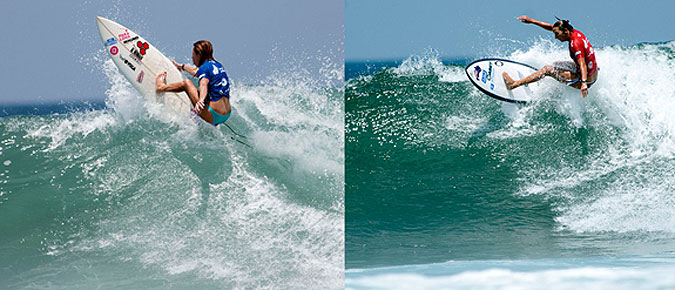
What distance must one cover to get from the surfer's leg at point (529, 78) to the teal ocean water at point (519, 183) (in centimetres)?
19

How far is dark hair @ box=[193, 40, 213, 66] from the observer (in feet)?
11.9

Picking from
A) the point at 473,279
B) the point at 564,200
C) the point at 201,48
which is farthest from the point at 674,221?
the point at 201,48

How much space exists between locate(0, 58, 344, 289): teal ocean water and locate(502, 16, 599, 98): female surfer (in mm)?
1783

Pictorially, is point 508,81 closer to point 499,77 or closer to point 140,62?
point 499,77

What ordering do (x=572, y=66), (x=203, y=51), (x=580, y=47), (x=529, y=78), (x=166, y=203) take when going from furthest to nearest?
(x=529, y=78) → (x=572, y=66) → (x=580, y=47) → (x=203, y=51) → (x=166, y=203)

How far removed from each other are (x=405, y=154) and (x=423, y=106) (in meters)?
0.79

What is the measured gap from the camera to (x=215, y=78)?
368 centimetres

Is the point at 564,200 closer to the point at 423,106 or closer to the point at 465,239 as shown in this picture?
the point at 465,239

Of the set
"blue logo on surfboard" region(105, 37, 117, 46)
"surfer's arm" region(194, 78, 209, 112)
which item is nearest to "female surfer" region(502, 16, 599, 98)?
"surfer's arm" region(194, 78, 209, 112)

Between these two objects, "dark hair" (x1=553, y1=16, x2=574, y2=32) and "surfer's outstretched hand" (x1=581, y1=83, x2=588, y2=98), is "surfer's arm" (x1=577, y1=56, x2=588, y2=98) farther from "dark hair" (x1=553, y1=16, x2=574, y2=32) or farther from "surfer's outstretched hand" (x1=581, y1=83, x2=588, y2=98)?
"dark hair" (x1=553, y1=16, x2=574, y2=32)

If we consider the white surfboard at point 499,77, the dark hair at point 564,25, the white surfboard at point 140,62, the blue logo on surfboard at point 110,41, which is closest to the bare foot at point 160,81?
the white surfboard at point 140,62

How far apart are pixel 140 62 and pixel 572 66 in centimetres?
348

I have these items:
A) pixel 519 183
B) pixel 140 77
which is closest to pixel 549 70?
pixel 519 183

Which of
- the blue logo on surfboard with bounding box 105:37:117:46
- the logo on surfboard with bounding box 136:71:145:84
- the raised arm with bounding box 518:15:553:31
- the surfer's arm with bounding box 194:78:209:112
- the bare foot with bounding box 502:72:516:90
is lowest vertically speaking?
the surfer's arm with bounding box 194:78:209:112
